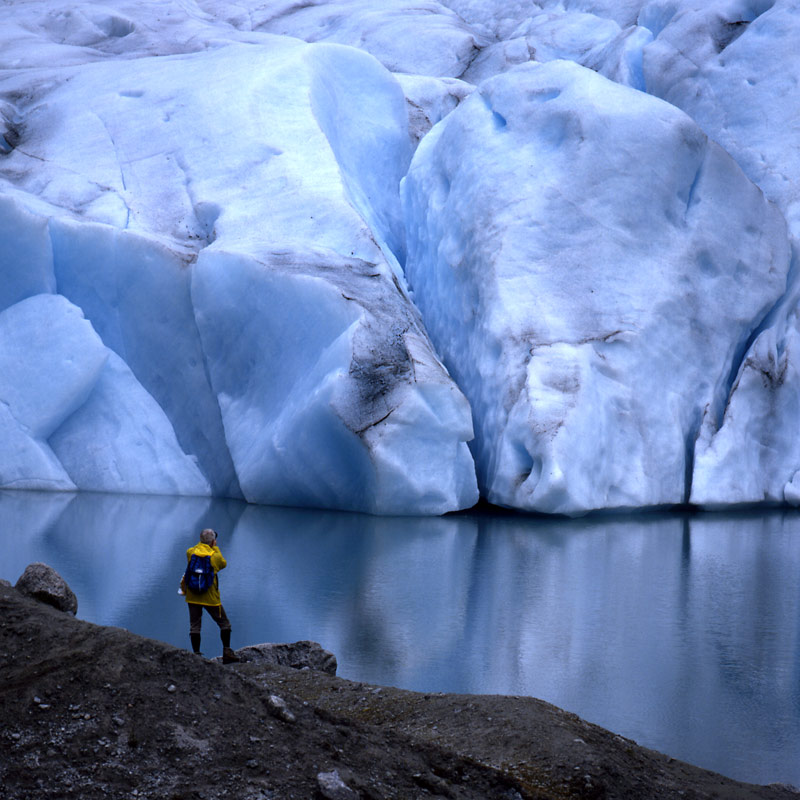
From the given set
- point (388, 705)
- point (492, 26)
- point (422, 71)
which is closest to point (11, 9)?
point (422, 71)

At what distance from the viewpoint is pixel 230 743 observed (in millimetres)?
2436

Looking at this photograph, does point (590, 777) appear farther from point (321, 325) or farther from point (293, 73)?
point (293, 73)

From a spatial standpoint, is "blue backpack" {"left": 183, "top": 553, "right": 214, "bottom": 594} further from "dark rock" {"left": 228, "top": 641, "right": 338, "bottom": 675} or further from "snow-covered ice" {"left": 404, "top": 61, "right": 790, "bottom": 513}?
"snow-covered ice" {"left": 404, "top": 61, "right": 790, "bottom": 513}

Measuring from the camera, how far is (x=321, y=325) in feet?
28.6

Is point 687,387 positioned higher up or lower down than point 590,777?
lower down

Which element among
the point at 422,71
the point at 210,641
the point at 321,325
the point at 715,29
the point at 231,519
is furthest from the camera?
the point at 422,71

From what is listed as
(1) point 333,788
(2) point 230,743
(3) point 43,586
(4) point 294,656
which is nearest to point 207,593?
(4) point 294,656

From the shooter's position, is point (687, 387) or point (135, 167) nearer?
point (687, 387)

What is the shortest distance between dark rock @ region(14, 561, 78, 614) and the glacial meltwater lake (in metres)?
0.55

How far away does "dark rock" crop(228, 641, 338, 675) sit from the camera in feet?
12.6

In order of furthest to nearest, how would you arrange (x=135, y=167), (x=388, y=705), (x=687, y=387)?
(x=135, y=167) → (x=687, y=387) → (x=388, y=705)

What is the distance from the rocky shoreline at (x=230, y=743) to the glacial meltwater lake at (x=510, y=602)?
58cm

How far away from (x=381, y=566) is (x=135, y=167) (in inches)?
240

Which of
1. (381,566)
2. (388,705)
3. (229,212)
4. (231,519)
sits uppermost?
(388,705)
